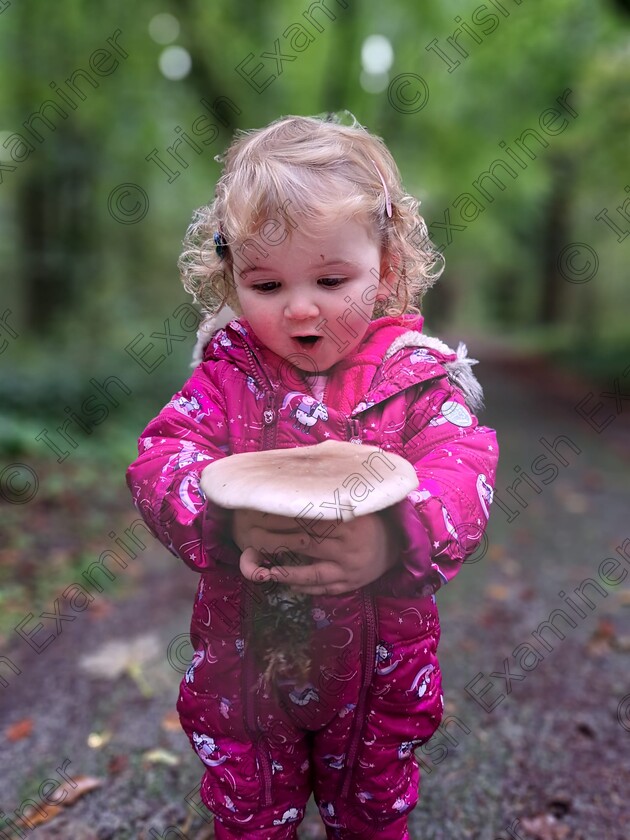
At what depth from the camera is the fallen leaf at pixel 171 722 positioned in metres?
2.78

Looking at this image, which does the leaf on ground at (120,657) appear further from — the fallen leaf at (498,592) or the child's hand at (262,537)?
the child's hand at (262,537)

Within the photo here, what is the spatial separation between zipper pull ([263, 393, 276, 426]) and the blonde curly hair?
321mm

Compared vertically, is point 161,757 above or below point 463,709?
above

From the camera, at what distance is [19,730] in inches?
109

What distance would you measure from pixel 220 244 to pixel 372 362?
44cm

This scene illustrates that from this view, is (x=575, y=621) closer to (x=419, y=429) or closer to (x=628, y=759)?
(x=628, y=759)

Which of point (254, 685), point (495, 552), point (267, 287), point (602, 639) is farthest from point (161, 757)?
point (495, 552)

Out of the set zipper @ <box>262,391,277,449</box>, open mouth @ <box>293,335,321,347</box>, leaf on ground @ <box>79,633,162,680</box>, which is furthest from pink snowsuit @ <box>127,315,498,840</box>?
leaf on ground @ <box>79,633,162,680</box>

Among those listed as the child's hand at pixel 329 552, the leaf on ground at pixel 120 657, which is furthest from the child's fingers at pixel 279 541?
→ the leaf on ground at pixel 120 657

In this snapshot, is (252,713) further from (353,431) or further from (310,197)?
(310,197)

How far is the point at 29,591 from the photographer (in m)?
3.94

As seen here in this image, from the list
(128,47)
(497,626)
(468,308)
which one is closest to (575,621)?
(497,626)

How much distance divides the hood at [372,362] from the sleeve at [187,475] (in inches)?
4.0

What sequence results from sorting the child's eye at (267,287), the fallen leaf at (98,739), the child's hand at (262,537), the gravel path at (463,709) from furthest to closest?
the fallen leaf at (98,739) < the gravel path at (463,709) < the child's eye at (267,287) < the child's hand at (262,537)
